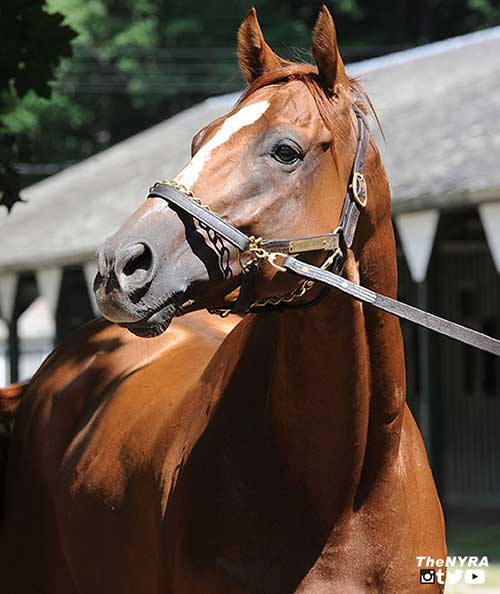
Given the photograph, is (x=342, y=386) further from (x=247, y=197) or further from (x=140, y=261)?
(x=140, y=261)

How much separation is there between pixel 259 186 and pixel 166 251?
317 mm

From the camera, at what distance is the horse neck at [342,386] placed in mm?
3393

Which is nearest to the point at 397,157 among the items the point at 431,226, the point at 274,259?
the point at 431,226

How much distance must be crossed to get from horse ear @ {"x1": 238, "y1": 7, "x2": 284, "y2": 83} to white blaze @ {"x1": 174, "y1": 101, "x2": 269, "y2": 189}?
0.98 ft

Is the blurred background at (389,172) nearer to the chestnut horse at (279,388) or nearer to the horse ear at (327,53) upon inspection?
the horse ear at (327,53)

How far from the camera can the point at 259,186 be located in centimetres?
320

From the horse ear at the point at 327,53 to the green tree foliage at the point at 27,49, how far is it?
2.58m

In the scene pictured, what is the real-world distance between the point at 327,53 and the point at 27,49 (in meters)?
2.73

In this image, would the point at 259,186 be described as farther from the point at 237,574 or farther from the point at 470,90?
the point at 470,90

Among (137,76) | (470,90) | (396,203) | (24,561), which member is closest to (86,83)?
(137,76)

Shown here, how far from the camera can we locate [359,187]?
3.36m

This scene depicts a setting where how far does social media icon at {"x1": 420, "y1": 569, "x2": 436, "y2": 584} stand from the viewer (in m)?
3.49

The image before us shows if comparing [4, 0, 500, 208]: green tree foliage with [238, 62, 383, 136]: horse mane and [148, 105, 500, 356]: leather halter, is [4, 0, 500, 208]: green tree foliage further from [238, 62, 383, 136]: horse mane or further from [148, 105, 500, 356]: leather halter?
[148, 105, 500, 356]: leather halter

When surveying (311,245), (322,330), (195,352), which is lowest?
(195,352)
